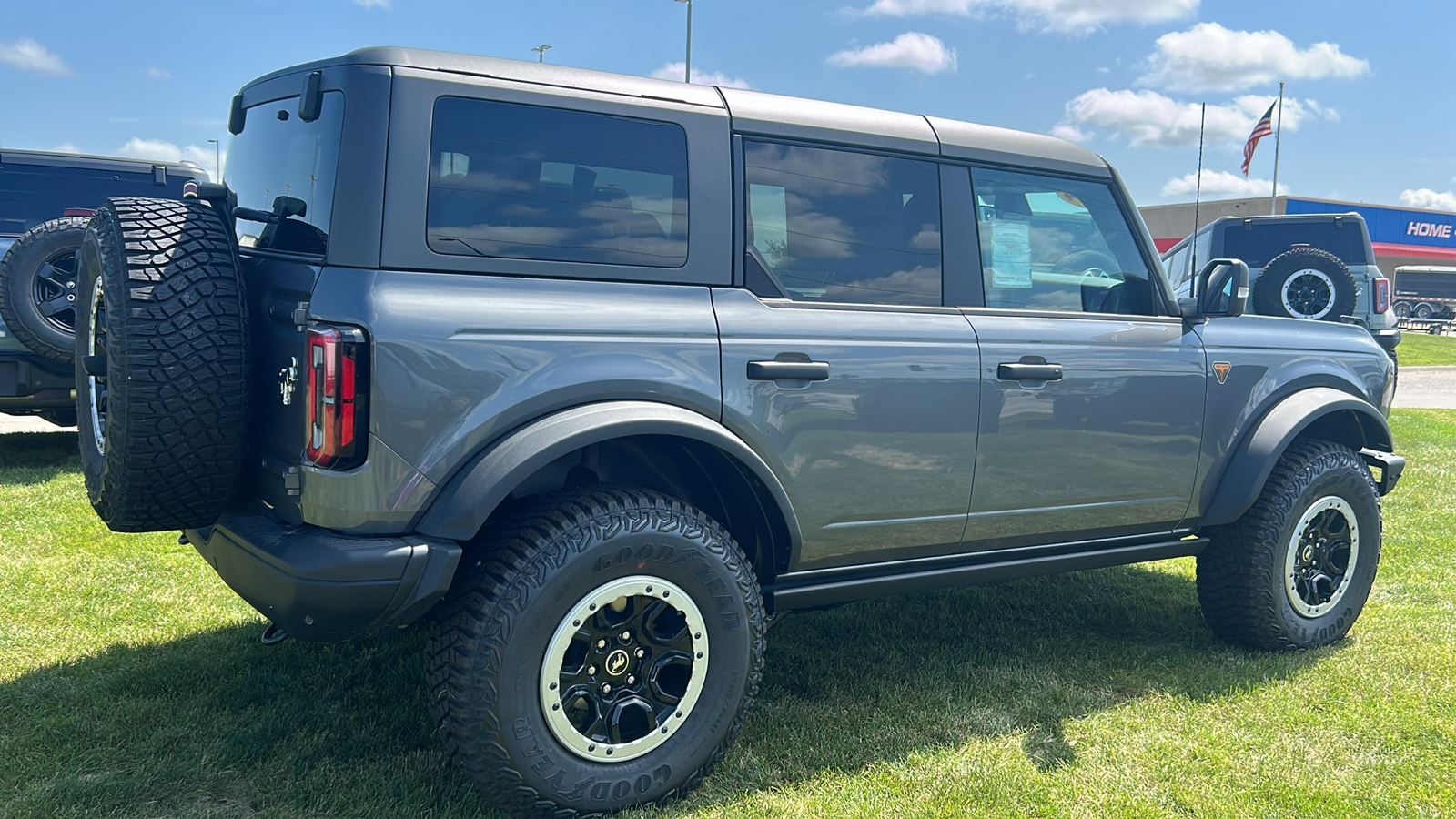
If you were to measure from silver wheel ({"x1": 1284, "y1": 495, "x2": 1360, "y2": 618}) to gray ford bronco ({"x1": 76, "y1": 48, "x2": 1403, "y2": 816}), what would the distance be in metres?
0.91

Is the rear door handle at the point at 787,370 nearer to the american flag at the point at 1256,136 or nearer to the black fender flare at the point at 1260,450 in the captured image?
the black fender flare at the point at 1260,450

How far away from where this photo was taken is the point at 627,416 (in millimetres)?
2883

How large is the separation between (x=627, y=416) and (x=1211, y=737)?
2.31 metres

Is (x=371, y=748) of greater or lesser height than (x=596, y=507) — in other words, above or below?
below

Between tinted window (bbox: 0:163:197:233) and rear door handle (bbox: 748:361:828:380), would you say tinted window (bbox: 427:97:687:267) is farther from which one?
tinted window (bbox: 0:163:197:233)

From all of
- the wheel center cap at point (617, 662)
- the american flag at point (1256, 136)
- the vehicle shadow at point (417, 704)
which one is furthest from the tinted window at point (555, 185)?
the american flag at point (1256, 136)

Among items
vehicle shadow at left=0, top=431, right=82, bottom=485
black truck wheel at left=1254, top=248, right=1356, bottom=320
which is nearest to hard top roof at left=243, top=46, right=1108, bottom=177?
vehicle shadow at left=0, top=431, right=82, bottom=485

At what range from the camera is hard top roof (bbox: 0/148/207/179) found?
25.5ft

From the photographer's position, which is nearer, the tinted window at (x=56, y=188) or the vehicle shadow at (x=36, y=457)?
the vehicle shadow at (x=36, y=457)

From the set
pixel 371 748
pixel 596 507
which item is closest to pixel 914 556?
pixel 596 507

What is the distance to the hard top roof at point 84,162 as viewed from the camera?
7.78 metres

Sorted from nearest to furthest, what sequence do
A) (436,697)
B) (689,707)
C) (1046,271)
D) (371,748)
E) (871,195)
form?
(436,697), (689,707), (371,748), (871,195), (1046,271)

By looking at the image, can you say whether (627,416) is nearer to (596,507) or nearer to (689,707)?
(596,507)

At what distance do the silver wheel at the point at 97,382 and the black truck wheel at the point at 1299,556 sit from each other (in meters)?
4.16
